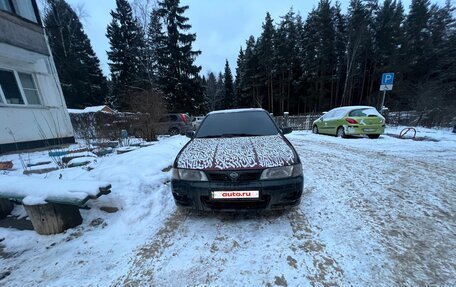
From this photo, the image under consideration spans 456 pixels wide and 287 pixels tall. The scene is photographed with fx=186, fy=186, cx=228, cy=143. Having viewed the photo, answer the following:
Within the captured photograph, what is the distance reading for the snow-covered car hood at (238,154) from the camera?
7.53ft

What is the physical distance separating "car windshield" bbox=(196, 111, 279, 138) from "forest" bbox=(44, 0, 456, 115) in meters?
15.7

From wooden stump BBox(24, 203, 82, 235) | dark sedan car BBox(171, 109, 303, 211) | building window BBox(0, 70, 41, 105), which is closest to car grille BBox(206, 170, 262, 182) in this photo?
dark sedan car BBox(171, 109, 303, 211)

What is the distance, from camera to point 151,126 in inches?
331

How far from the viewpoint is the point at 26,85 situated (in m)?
7.57

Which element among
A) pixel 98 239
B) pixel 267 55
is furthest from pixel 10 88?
pixel 267 55

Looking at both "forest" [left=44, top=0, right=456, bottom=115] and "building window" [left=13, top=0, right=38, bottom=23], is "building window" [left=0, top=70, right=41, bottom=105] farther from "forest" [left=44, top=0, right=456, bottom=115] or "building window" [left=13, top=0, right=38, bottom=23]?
"forest" [left=44, top=0, right=456, bottom=115]

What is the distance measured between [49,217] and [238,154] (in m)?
2.49

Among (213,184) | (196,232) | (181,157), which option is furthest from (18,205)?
(213,184)

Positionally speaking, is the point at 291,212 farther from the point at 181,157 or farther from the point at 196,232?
the point at 181,157

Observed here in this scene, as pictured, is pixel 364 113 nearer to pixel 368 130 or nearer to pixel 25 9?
pixel 368 130

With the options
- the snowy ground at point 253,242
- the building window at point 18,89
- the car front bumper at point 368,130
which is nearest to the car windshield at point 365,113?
the car front bumper at point 368,130

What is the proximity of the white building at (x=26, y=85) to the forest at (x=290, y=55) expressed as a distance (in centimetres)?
833

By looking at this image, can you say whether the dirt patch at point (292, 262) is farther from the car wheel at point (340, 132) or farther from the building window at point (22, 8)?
the building window at point (22, 8)

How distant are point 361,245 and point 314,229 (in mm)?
471
